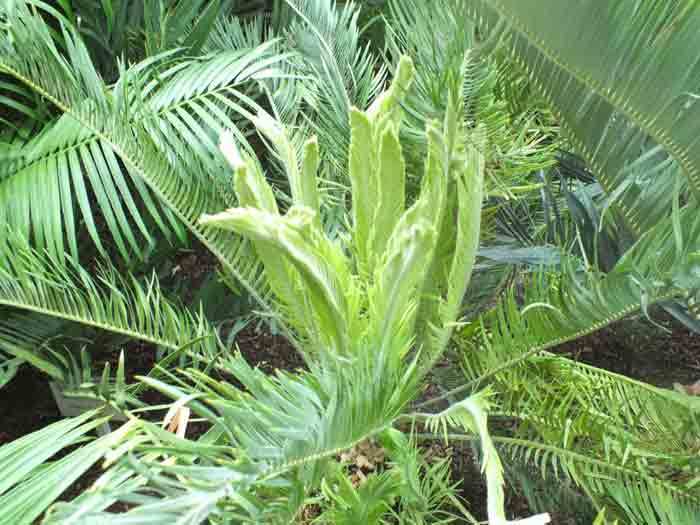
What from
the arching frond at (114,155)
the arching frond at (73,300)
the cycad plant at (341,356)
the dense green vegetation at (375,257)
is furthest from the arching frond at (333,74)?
the arching frond at (73,300)

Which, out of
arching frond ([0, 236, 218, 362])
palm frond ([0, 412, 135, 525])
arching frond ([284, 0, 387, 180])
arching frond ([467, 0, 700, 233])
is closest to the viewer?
palm frond ([0, 412, 135, 525])

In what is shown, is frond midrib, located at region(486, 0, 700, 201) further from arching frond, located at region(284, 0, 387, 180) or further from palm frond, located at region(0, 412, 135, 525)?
palm frond, located at region(0, 412, 135, 525)

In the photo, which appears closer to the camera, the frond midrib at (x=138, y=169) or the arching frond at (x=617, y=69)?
the arching frond at (x=617, y=69)

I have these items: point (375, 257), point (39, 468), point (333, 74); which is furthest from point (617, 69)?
point (39, 468)

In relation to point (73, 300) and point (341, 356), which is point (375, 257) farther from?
point (73, 300)

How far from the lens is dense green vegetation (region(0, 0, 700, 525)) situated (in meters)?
0.85

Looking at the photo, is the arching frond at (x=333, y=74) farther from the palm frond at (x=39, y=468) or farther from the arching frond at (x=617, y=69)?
the palm frond at (x=39, y=468)

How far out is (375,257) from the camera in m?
1.22

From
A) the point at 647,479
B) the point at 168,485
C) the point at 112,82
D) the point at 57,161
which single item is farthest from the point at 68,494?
the point at 647,479

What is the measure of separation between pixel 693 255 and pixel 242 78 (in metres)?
0.95

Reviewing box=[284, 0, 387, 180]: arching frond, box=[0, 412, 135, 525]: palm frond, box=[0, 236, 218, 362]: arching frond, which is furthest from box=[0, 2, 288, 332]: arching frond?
box=[0, 412, 135, 525]: palm frond

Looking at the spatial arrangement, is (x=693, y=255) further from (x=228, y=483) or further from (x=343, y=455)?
(x=343, y=455)

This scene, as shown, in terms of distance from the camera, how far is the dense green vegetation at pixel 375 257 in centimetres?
85

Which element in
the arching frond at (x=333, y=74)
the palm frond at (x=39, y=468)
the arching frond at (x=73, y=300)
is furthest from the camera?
the arching frond at (x=333, y=74)
